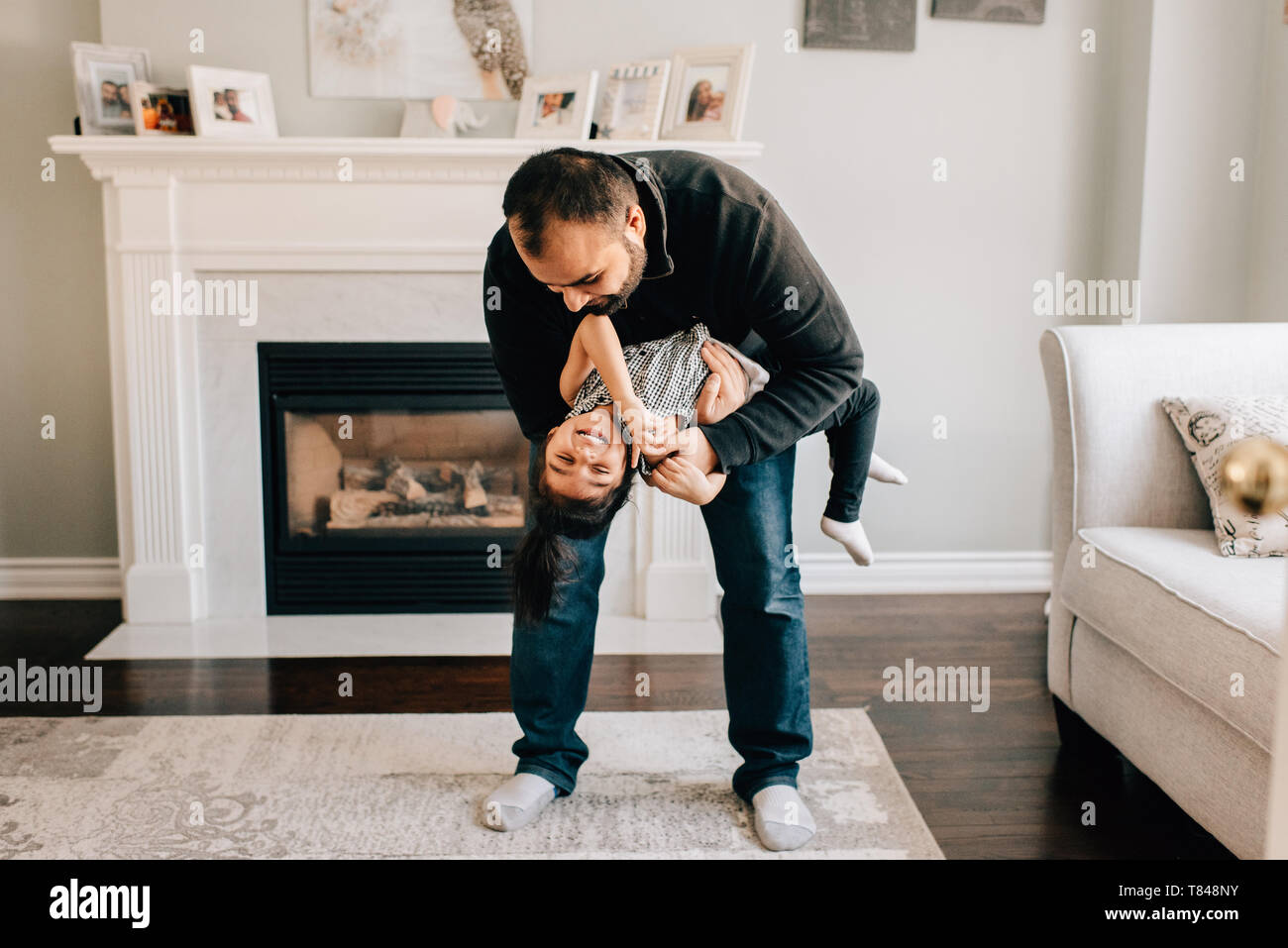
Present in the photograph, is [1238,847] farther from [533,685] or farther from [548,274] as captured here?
[548,274]

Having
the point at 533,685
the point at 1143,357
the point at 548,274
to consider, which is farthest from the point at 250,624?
the point at 1143,357

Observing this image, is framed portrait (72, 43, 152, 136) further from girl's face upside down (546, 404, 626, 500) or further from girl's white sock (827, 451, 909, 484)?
girl's white sock (827, 451, 909, 484)

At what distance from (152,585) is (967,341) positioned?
2.44 m

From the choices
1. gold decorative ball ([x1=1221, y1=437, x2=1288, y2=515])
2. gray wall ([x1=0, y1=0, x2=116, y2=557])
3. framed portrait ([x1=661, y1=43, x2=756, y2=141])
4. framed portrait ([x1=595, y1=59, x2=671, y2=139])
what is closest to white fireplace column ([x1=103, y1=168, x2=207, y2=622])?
gray wall ([x1=0, y1=0, x2=116, y2=557])

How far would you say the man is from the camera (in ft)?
4.37

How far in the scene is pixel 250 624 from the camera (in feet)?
9.78

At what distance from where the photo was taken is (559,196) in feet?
4.22

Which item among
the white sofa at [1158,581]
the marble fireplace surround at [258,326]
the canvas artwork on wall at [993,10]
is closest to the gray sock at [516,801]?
the marble fireplace surround at [258,326]

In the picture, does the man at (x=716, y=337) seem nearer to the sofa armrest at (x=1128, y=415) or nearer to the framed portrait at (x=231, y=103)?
the sofa armrest at (x=1128, y=415)

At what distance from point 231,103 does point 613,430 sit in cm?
192

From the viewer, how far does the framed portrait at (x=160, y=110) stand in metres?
2.80

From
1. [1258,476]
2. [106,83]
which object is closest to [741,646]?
[1258,476]

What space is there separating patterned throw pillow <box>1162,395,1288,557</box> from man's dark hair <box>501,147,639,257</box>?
1252 millimetres

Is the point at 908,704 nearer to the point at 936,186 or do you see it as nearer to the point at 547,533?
the point at 547,533
